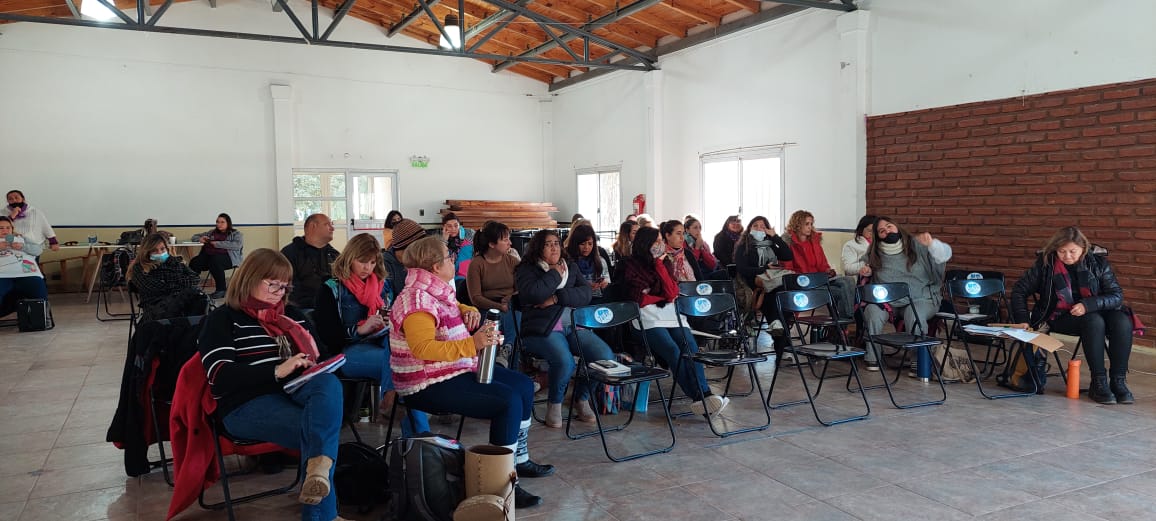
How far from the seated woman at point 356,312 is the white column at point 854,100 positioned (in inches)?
231

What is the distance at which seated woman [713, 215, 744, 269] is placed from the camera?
8219 millimetres

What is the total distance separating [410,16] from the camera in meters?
12.1

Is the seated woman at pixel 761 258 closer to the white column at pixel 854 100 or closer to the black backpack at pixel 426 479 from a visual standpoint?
the white column at pixel 854 100

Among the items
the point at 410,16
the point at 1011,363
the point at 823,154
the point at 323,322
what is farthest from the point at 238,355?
the point at 410,16

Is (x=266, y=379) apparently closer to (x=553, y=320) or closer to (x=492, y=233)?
(x=553, y=320)

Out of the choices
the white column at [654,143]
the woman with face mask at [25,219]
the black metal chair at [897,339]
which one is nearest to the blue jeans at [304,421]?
the black metal chair at [897,339]

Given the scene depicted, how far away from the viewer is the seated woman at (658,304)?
4684 mm

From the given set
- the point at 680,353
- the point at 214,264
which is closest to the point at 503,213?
the point at 214,264

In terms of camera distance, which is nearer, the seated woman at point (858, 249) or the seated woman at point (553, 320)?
the seated woman at point (553, 320)

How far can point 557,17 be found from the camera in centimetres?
1127

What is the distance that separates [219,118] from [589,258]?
30.8 feet

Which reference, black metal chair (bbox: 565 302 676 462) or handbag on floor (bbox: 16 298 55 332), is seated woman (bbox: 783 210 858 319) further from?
handbag on floor (bbox: 16 298 55 332)

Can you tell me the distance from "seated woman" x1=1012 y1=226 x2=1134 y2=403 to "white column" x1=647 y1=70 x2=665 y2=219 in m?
6.68

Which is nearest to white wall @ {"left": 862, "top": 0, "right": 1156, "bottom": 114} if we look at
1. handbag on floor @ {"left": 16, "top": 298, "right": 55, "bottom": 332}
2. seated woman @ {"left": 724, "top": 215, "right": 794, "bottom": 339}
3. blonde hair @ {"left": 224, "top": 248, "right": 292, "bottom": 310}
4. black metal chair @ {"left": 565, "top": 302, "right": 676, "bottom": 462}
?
seated woman @ {"left": 724, "top": 215, "right": 794, "bottom": 339}
